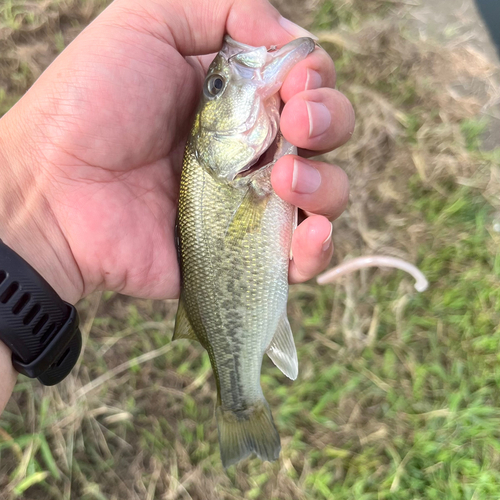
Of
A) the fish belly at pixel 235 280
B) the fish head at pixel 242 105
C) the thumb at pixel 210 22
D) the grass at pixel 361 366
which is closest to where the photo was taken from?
the fish head at pixel 242 105

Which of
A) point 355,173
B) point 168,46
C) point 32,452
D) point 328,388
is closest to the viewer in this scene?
point 168,46

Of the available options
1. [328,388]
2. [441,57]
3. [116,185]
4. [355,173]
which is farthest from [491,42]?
[116,185]

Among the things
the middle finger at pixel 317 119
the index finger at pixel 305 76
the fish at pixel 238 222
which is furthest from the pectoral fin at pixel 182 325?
the index finger at pixel 305 76

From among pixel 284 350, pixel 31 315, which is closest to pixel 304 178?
pixel 284 350

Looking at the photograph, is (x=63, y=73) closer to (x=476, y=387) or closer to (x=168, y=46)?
(x=168, y=46)

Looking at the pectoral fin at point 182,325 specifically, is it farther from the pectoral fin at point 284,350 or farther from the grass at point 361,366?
the grass at point 361,366

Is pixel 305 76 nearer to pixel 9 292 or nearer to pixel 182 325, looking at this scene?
pixel 182 325
